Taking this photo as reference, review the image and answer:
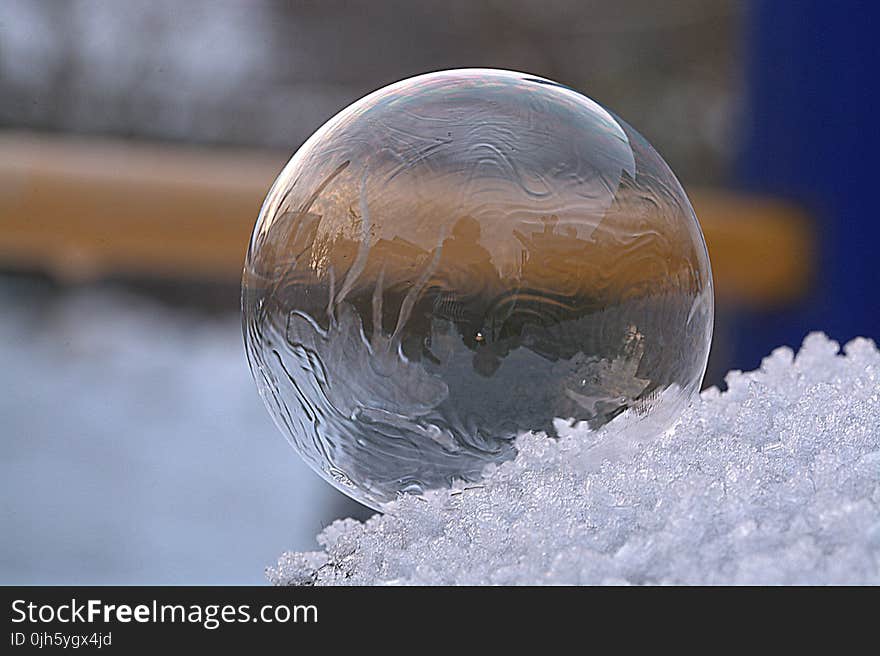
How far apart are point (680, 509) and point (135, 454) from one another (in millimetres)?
3490

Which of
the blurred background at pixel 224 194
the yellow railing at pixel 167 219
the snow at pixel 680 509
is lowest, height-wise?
the snow at pixel 680 509

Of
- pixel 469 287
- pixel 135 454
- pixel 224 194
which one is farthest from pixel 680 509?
pixel 135 454

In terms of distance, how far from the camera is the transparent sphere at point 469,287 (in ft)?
1.78

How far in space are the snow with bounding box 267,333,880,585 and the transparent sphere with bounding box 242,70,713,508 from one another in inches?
0.9

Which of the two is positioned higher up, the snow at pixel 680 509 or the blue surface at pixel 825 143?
the blue surface at pixel 825 143

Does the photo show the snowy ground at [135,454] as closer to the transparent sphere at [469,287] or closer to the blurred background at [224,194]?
the blurred background at [224,194]

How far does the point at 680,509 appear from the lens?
442mm

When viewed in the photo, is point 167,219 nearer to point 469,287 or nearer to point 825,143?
point 825,143

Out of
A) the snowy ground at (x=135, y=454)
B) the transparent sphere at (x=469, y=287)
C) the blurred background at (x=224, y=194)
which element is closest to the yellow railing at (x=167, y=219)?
the blurred background at (x=224, y=194)

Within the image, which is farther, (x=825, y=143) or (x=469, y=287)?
(x=825, y=143)

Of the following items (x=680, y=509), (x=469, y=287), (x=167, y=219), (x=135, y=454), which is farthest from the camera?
(x=135, y=454)

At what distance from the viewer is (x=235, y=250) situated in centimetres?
198
